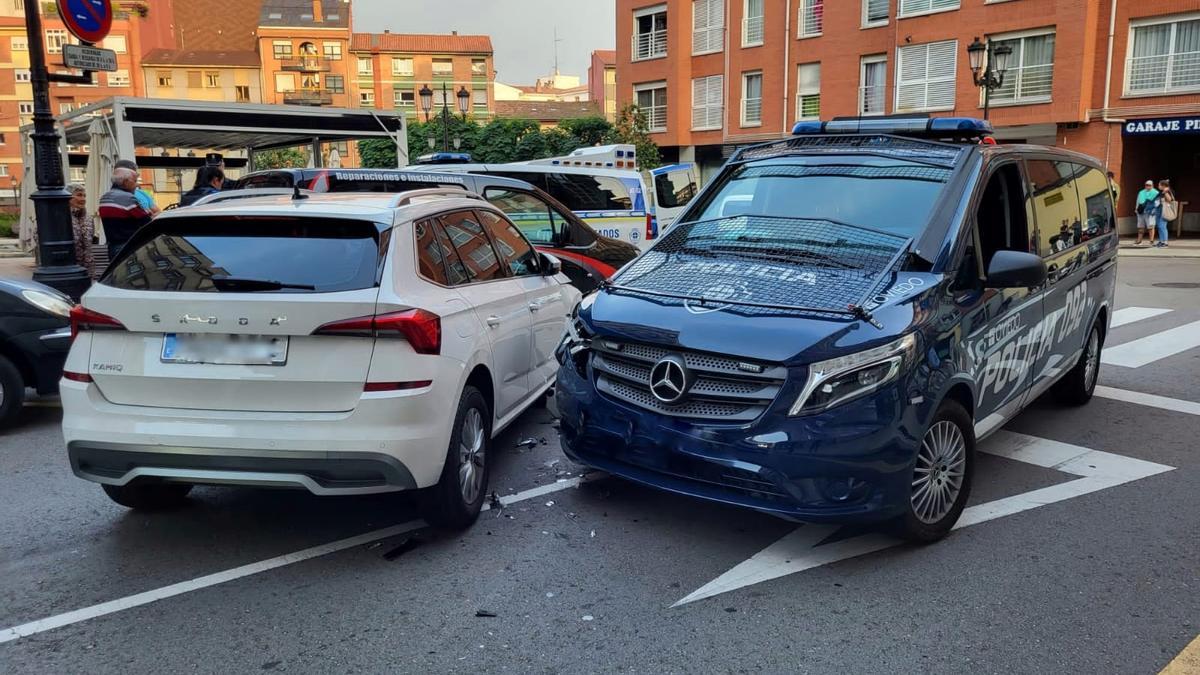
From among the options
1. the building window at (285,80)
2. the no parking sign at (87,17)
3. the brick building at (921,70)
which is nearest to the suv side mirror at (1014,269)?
the no parking sign at (87,17)

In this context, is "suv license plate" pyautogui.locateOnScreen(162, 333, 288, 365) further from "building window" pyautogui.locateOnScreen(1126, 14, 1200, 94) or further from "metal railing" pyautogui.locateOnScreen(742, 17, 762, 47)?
"metal railing" pyautogui.locateOnScreen(742, 17, 762, 47)

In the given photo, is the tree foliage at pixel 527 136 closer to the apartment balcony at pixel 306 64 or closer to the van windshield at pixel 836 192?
the van windshield at pixel 836 192

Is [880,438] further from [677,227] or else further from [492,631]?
[677,227]

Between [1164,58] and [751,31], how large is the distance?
1434 centimetres

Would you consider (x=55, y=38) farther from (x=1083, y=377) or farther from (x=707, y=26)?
(x=1083, y=377)

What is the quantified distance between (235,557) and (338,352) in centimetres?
118

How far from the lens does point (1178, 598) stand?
367 centimetres

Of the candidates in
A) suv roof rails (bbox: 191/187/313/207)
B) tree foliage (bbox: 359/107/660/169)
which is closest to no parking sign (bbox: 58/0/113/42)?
suv roof rails (bbox: 191/187/313/207)

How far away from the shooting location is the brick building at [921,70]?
83.0ft

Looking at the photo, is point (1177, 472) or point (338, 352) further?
point (1177, 472)

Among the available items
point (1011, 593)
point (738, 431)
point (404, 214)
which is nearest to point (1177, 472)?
point (1011, 593)

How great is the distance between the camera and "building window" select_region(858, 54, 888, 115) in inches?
1209

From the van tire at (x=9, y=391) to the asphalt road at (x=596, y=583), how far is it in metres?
1.15

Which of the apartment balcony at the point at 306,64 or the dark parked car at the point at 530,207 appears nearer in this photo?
the dark parked car at the point at 530,207
